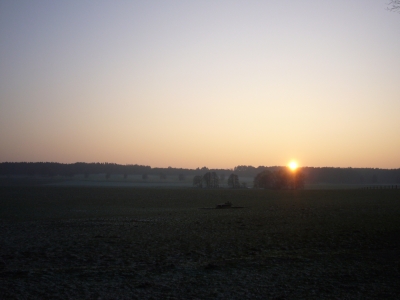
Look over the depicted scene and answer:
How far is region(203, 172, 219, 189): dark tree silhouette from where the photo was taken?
5428 inches

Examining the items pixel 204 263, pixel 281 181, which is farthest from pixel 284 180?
pixel 204 263

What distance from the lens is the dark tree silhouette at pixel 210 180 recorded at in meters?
138

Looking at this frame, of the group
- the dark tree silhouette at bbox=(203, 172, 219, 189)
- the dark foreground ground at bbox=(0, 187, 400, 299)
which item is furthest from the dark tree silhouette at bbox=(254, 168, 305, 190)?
the dark foreground ground at bbox=(0, 187, 400, 299)

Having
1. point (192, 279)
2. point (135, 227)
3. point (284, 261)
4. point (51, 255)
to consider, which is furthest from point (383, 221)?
point (51, 255)

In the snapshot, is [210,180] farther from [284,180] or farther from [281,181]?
[284,180]

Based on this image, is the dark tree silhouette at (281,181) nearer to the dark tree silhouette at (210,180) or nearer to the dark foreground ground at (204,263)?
the dark tree silhouette at (210,180)

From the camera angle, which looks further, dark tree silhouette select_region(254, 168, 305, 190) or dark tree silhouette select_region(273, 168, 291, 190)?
dark tree silhouette select_region(254, 168, 305, 190)

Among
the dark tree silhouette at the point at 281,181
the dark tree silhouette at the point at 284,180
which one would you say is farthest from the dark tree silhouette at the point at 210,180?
the dark tree silhouette at the point at 281,181

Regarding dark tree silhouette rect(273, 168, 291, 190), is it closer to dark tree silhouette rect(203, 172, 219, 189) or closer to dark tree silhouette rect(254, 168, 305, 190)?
dark tree silhouette rect(254, 168, 305, 190)

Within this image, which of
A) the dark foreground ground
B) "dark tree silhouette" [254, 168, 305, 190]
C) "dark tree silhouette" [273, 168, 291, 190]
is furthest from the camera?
"dark tree silhouette" [254, 168, 305, 190]

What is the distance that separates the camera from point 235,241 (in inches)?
711

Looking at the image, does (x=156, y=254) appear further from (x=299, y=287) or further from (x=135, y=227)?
(x=135, y=227)

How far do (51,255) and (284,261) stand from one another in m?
8.75

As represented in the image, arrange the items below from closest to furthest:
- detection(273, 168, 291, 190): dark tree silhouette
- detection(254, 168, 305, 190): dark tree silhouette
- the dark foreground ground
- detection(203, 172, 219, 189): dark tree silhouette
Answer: the dark foreground ground → detection(273, 168, 291, 190): dark tree silhouette → detection(254, 168, 305, 190): dark tree silhouette → detection(203, 172, 219, 189): dark tree silhouette
